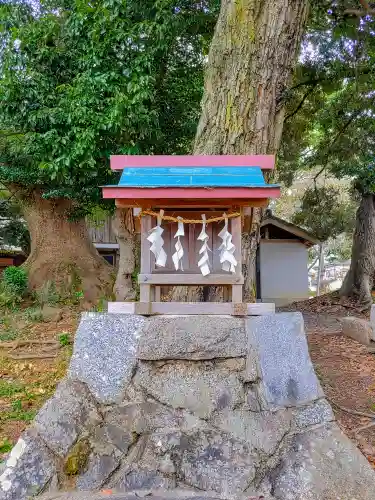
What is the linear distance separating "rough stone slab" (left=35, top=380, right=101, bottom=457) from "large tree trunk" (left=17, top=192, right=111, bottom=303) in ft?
19.5

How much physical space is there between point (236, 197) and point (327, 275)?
84.8 ft

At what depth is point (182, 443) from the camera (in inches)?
107

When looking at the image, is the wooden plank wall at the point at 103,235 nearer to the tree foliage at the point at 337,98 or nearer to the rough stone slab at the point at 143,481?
the tree foliage at the point at 337,98

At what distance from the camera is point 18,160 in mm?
8125

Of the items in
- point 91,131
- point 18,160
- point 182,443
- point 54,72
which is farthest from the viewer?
point 18,160

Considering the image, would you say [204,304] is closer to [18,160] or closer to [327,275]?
[18,160]

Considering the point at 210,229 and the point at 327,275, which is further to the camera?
the point at 327,275

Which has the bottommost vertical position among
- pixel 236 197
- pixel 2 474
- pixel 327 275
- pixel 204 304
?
pixel 327 275

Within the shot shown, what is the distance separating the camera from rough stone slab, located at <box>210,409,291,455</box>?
2.74m

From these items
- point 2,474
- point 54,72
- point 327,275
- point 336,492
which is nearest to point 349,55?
point 54,72

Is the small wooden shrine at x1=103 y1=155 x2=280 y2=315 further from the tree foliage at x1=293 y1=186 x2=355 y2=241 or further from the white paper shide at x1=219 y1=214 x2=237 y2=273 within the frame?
the tree foliage at x1=293 y1=186 x2=355 y2=241

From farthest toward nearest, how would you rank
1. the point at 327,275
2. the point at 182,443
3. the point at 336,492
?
1. the point at 327,275
2. the point at 182,443
3. the point at 336,492

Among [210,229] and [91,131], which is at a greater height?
[91,131]

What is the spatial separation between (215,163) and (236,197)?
526 millimetres
